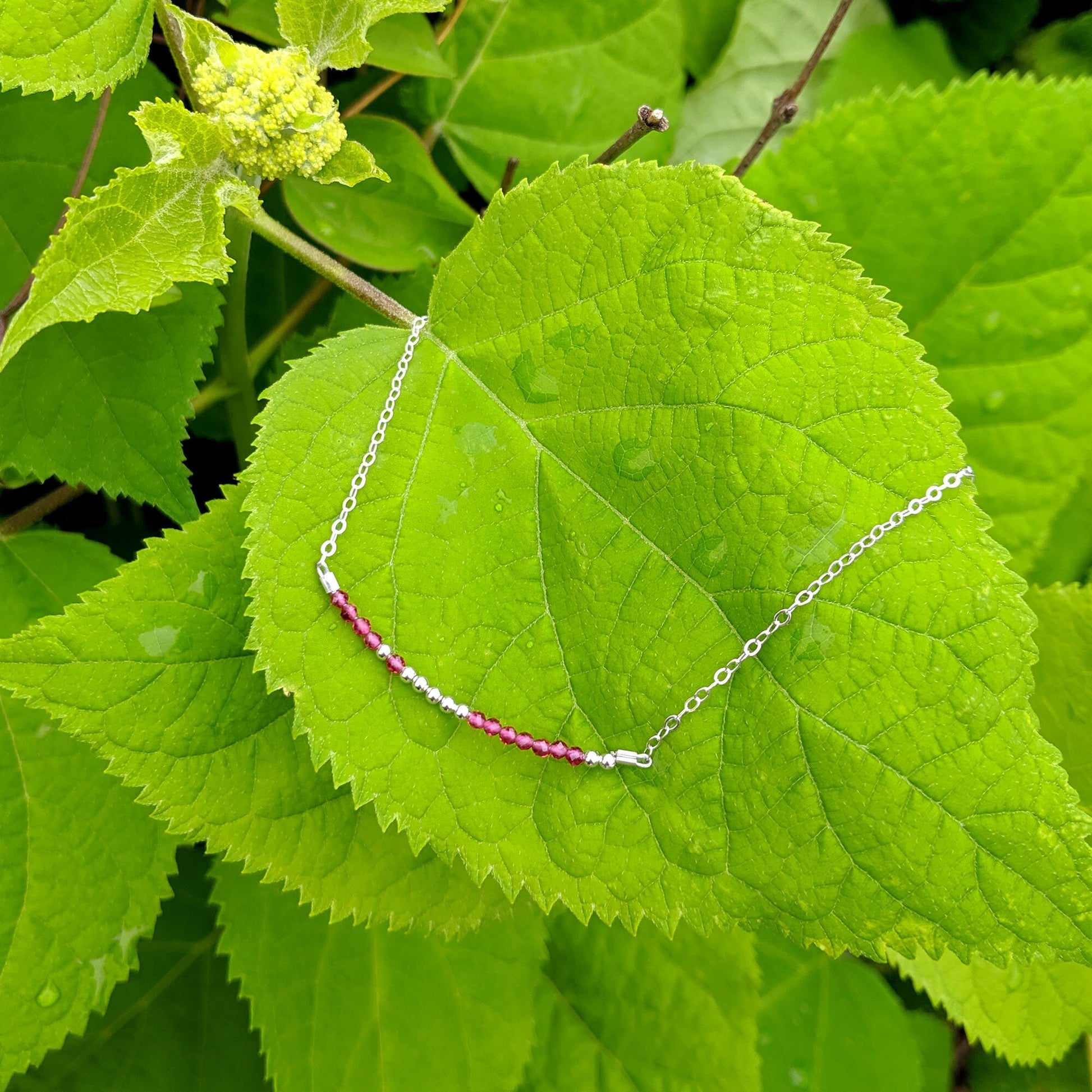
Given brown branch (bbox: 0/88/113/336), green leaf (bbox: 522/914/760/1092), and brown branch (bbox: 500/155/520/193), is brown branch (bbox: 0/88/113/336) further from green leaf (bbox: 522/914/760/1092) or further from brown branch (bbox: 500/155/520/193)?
green leaf (bbox: 522/914/760/1092)

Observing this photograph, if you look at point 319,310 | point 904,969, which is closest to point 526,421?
point 319,310

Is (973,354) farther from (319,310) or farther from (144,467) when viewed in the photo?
(144,467)

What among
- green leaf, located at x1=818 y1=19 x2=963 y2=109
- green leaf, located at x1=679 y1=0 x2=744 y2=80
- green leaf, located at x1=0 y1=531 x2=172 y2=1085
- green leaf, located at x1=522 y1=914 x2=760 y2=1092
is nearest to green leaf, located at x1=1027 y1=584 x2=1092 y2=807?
green leaf, located at x1=522 y1=914 x2=760 y2=1092

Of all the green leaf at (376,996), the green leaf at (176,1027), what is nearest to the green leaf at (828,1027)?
the green leaf at (376,996)

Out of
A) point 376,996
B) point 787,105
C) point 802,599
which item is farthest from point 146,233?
point 376,996

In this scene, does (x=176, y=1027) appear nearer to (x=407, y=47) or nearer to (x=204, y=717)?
(x=204, y=717)
